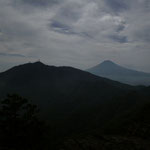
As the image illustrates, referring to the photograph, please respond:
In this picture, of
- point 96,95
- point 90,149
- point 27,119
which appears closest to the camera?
point 90,149

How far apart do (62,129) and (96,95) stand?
99.0m

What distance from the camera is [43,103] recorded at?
188500 mm

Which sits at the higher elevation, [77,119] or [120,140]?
[120,140]

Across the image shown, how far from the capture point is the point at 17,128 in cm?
2191

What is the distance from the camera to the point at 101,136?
17234mm

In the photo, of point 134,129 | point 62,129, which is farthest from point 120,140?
point 62,129

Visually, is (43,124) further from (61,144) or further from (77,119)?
(77,119)

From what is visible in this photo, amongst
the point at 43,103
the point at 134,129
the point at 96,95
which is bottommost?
the point at 43,103

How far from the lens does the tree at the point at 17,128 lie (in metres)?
21.2

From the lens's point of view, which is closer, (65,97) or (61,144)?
(61,144)

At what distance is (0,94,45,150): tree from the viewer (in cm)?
2122

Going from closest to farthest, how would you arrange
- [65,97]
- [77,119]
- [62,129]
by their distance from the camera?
[62,129], [77,119], [65,97]

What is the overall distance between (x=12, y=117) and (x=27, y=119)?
2221mm

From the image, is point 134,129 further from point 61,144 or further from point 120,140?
point 61,144
